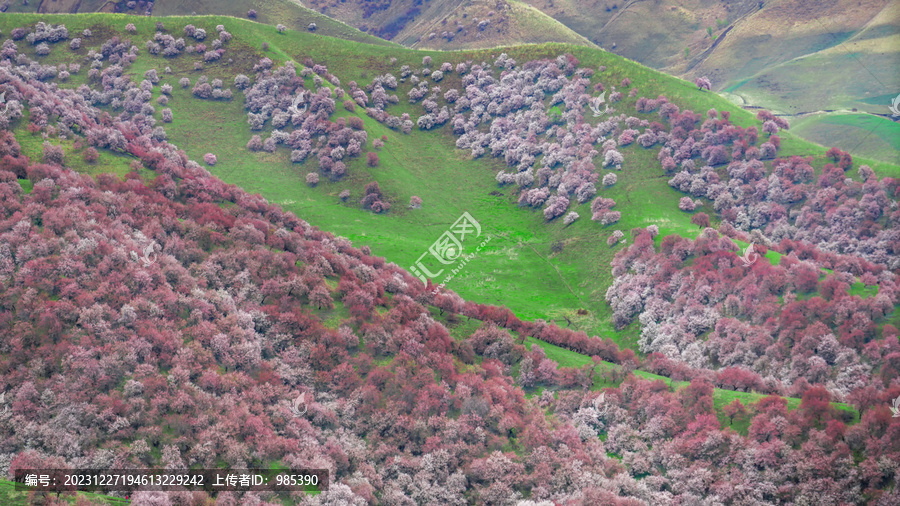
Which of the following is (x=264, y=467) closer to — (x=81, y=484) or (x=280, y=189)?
(x=81, y=484)

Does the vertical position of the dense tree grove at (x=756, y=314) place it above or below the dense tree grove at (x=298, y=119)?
above

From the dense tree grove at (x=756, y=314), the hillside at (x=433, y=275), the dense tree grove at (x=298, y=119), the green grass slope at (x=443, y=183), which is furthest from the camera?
the dense tree grove at (x=298, y=119)

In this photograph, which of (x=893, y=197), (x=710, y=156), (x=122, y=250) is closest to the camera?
(x=122, y=250)

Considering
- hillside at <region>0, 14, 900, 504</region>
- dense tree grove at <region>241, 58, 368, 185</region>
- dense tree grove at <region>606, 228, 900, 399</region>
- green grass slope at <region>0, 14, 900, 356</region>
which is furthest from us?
dense tree grove at <region>241, 58, 368, 185</region>

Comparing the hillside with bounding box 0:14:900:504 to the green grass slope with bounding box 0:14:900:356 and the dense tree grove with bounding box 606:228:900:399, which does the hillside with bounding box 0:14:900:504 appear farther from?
the green grass slope with bounding box 0:14:900:356

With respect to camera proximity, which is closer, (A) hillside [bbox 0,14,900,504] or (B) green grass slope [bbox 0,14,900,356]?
(A) hillside [bbox 0,14,900,504]

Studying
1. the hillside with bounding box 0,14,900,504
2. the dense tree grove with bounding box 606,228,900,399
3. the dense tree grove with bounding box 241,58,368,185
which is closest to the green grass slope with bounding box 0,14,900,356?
the hillside with bounding box 0,14,900,504

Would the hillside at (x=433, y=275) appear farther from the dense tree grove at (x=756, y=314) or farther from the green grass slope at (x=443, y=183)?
the green grass slope at (x=443, y=183)

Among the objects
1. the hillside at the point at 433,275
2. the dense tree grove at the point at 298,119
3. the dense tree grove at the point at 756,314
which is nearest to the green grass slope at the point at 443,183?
the hillside at the point at 433,275

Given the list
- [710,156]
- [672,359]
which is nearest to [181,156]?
[672,359]
